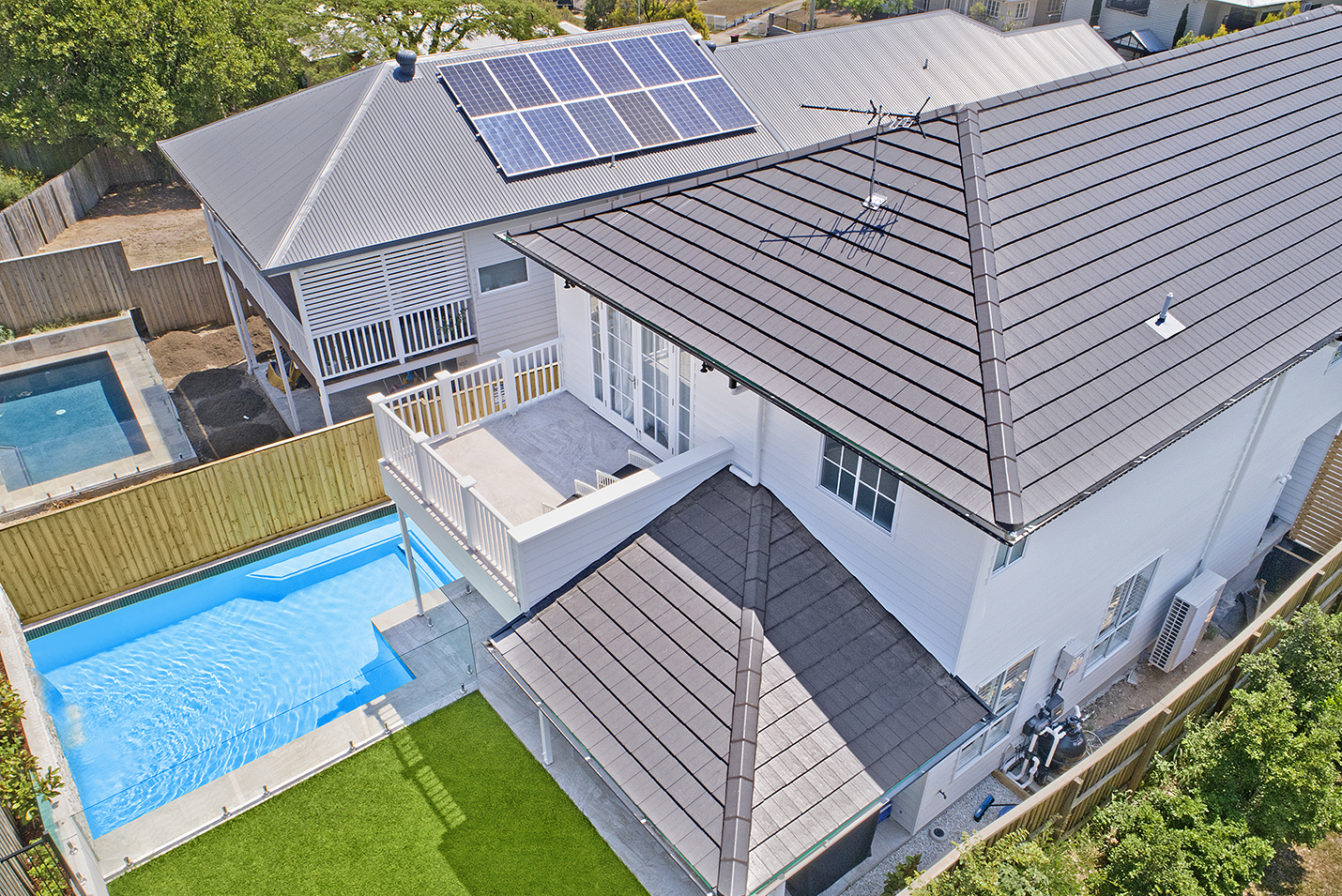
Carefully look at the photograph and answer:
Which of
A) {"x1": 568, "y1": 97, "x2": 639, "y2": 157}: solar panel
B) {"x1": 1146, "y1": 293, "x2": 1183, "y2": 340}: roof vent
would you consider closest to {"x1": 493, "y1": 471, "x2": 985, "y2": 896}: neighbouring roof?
{"x1": 1146, "y1": 293, "x2": 1183, "y2": 340}: roof vent

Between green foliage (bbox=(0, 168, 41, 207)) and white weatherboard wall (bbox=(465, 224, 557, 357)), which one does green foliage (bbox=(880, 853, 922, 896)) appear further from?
green foliage (bbox=(0, 168, 41, 207))

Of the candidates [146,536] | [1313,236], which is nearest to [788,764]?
[1313,236]

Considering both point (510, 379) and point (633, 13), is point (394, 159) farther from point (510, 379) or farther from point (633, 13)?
point (633, 13)

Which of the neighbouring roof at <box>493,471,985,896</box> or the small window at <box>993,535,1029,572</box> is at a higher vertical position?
the small window at <box>993,535,1029,572</box>

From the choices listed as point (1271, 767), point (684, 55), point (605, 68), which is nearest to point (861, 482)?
point (1271, 767)

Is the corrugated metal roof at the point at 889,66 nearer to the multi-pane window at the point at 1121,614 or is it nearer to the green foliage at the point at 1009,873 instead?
the multi-pane window at the point at 1121,614

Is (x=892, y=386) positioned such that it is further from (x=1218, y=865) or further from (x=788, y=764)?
(x=1218, y=865)
